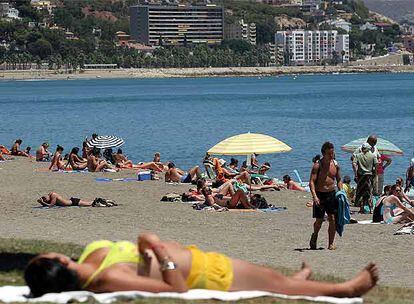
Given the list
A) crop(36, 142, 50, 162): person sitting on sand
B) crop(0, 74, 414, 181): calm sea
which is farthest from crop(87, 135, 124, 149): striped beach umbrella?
crop(0, 74, 414, 181): calm sea

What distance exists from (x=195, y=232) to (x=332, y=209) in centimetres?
293

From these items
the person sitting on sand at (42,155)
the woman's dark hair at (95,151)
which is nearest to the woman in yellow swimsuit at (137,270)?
the woman's dark hair at (95,151)

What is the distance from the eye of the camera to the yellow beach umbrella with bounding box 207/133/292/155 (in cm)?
2106

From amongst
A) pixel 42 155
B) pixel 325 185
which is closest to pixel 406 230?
pixel 325 185

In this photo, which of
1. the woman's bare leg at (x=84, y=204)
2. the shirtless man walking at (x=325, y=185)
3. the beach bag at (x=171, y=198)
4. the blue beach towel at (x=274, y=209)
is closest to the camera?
the shirtless man walking at (x=325, y=185)

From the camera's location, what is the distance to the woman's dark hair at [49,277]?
764 centimetres

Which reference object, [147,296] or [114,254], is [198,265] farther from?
[114,254]

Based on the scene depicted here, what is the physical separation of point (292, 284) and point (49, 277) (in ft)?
5.56

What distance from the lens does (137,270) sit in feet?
25.7

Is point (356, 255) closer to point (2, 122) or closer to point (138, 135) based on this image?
point (138, 135)

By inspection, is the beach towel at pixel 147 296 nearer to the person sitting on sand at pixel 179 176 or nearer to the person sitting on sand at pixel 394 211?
the person sitting on sand at pixel 394 211

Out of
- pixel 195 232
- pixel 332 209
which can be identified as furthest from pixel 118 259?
pixel 195 232

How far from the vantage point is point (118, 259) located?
306 inches

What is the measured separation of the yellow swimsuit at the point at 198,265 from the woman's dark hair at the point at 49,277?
0.11m
